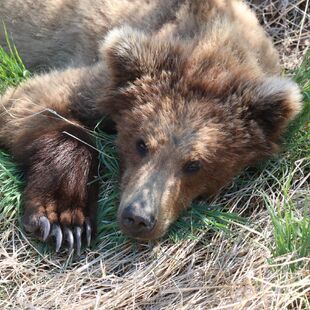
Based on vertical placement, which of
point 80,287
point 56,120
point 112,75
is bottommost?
point 80,287

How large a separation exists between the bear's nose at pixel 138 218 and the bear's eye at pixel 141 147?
0.43 metres

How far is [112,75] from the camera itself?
4.40 metres

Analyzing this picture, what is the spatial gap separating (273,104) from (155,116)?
0.73 meters

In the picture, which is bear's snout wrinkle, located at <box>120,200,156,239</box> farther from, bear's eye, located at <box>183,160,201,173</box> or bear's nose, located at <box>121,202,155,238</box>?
bear's eye, located at <box>183,160,201,173</box>

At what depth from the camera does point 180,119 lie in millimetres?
4020

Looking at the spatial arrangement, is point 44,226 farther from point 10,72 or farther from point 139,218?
point 10,72

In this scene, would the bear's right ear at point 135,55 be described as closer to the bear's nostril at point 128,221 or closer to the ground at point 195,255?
the ground at point 195,255

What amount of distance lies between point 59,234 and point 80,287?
0.36m

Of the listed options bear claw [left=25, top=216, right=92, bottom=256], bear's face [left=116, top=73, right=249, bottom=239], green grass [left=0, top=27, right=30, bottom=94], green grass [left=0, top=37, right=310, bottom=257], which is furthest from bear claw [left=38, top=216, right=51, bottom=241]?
green grass [left=0, top=27, right=30, bottom=94]

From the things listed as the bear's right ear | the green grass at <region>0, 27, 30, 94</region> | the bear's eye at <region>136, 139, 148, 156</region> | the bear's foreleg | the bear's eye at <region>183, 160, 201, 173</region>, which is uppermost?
the bear's right ear

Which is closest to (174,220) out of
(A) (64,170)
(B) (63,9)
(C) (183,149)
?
(C) (183,149)

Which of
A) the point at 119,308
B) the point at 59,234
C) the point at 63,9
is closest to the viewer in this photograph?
the point at 119,308

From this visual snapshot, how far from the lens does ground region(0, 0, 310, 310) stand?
3.59 meters

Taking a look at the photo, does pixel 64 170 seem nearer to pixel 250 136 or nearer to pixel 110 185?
pixel 110 185
